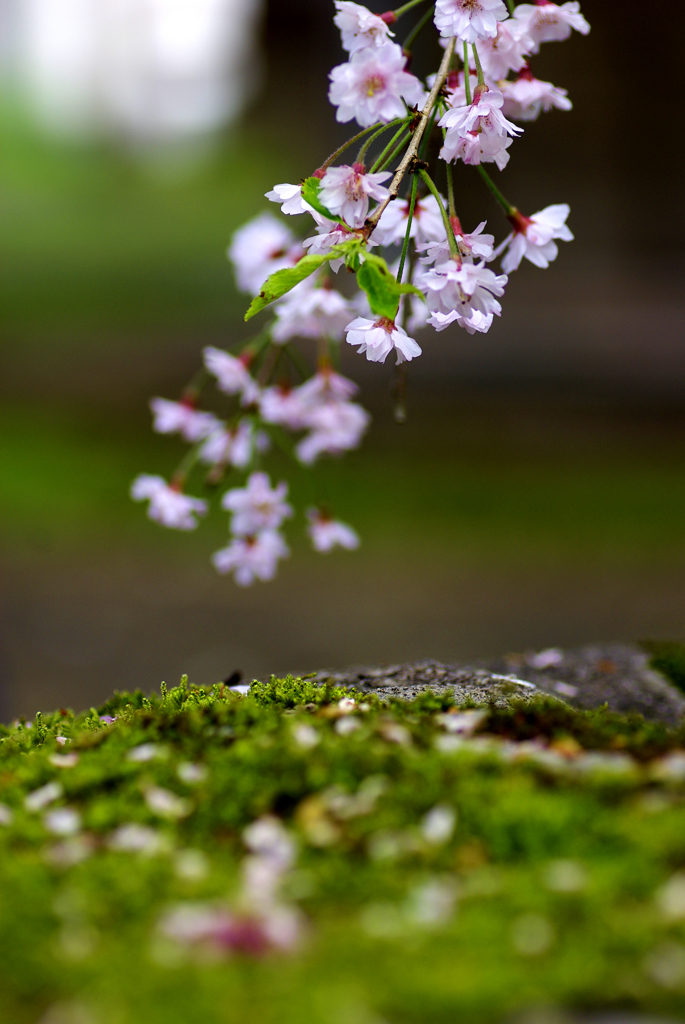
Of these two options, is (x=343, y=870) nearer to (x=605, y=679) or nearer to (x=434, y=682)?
(x=434, y=682)

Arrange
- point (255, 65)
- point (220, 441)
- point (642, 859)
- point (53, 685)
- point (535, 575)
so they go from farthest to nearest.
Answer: point (255, 65) < point (535, 575) < point (53, 685) < point (220, 441) < point (642, 859)

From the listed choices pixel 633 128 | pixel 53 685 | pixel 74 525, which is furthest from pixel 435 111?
pixel 633 128

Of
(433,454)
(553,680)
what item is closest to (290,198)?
(553,680)

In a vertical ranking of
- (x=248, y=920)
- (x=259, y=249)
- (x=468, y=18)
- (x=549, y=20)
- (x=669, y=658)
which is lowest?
(x=248, y=920)

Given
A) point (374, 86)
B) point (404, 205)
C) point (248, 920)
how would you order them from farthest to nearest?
point (404, 205), point (374, 86), point (248, 920)

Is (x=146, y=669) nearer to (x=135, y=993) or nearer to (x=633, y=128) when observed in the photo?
(x=135, y=993)

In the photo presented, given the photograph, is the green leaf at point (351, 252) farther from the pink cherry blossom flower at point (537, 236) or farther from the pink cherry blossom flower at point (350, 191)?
the pink cherry blossom flower at point (537, 236)

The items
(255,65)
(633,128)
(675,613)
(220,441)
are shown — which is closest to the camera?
(220,441)
